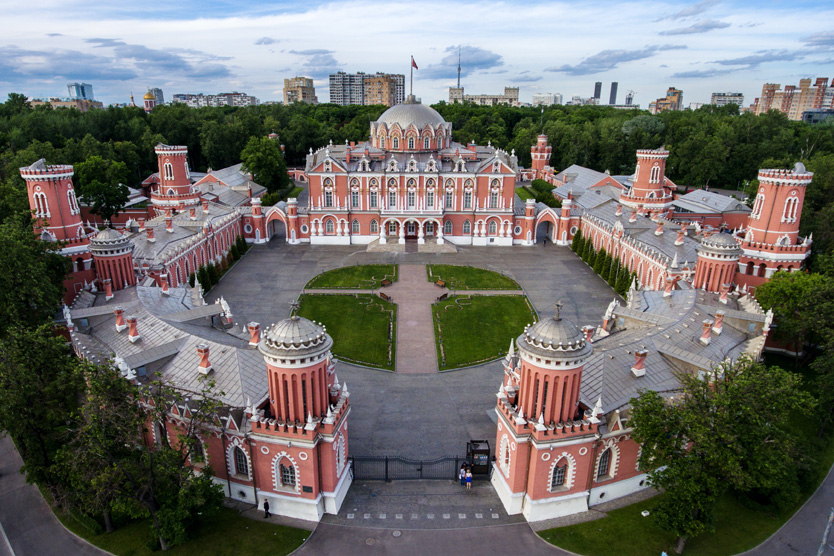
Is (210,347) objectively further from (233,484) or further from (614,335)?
(614,335)

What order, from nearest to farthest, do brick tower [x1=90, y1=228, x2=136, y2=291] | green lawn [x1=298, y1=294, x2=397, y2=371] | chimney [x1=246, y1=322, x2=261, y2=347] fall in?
1. chimney [x1=246, y1=322, x2=261, y2=347]
2. brick tower [x1=90, y1=228, x2=136, y2=291]
3. green lawn [x1=298, y1=294, x2=397, y2=371]

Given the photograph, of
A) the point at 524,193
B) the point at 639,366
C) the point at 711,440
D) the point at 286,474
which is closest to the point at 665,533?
the point at 711,440

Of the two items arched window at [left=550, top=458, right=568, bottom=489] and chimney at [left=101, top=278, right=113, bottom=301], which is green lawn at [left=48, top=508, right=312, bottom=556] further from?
chimney at [left=101, top=278, right=113, bottom=301]

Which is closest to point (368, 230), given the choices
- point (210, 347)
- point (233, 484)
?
point (210, 347)

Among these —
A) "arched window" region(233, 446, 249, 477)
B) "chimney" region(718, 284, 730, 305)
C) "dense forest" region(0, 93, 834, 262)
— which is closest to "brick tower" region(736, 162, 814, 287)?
"chimney" region(718, 284, 730, 305)

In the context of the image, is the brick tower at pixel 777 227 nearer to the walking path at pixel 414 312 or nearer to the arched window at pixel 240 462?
the walking path at pixel 414 312
